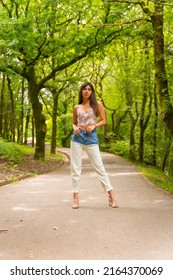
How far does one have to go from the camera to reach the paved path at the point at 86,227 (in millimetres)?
4488

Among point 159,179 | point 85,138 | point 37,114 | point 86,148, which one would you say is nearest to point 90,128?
point 85,138

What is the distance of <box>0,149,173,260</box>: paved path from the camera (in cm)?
449

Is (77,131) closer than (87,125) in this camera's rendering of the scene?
Yes

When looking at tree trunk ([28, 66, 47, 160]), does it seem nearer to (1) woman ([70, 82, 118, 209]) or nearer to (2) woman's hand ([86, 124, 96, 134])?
(1) woman ([70, 82, 118, 209])

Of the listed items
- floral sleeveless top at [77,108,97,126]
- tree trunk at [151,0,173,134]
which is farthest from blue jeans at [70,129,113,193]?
tree trunk at [151,0,173,134]

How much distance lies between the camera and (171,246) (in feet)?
15.3

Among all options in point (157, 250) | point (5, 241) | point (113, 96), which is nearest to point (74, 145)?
point (5, 241)

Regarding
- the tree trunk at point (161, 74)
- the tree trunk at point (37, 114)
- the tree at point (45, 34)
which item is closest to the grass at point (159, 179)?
the tree trunk at point (161, 74)

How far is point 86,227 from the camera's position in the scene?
18.4 ft

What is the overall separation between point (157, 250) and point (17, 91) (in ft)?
96.9

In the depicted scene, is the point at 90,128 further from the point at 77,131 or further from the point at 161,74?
the point at 161,74

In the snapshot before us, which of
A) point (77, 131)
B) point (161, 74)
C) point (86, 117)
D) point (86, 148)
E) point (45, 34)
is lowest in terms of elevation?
point (86, 148)
